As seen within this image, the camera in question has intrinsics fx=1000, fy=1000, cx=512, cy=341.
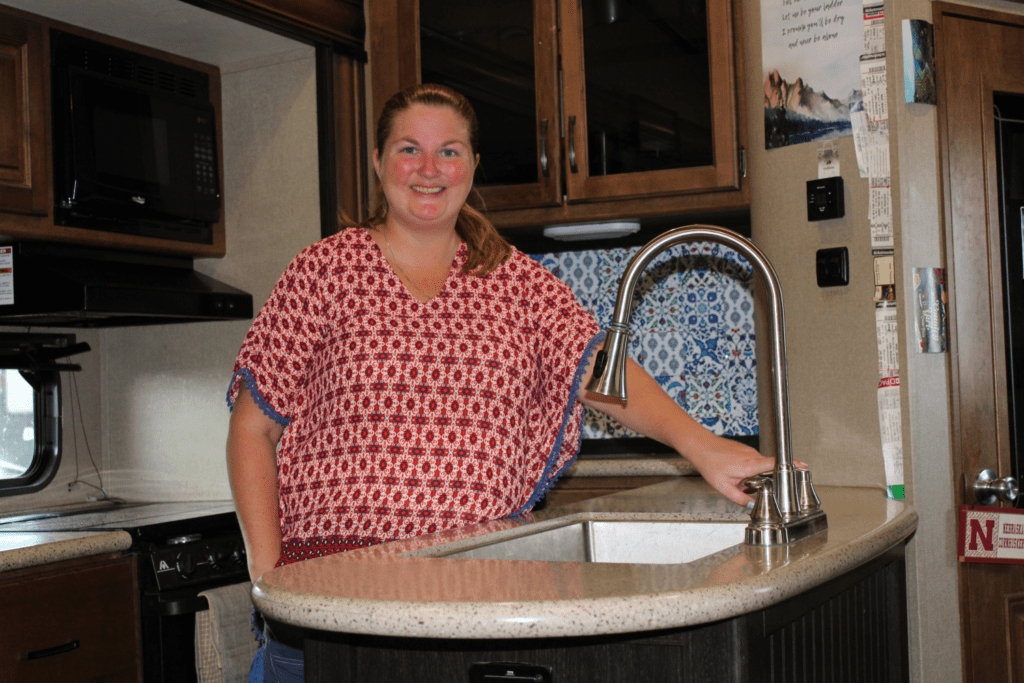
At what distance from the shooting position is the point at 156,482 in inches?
120

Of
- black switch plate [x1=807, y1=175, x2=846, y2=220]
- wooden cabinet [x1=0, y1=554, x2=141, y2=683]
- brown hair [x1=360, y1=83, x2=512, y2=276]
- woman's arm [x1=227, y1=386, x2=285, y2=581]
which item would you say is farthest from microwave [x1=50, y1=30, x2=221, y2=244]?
black switch plate [x1=807, y1=175, x2=846, y2=220]

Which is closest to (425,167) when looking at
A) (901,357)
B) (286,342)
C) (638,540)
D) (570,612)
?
(286,342)

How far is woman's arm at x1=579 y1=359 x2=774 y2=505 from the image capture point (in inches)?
58.8

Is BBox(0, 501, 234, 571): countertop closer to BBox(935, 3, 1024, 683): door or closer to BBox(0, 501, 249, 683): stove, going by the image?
BBox(0, 501, 249, 683): stove

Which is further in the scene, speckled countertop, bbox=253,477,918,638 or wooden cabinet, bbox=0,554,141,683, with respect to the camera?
wooden cabinet, bbox=0,554,141,683

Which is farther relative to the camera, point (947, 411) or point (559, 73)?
point (559, 73)

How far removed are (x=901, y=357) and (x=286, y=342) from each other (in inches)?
50.7

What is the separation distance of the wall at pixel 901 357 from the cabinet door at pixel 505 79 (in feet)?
2.35

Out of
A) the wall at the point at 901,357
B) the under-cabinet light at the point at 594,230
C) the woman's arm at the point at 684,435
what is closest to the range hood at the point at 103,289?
the under-cabinet light at the point at 594,230

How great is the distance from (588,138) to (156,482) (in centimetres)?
166

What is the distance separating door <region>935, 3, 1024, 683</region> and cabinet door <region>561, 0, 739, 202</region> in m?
0.53

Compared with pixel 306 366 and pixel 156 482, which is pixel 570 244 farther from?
pixel 306 366

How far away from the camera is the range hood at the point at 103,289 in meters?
2.47

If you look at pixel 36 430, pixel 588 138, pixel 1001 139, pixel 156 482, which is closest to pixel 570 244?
Answer: pixel 588 138
